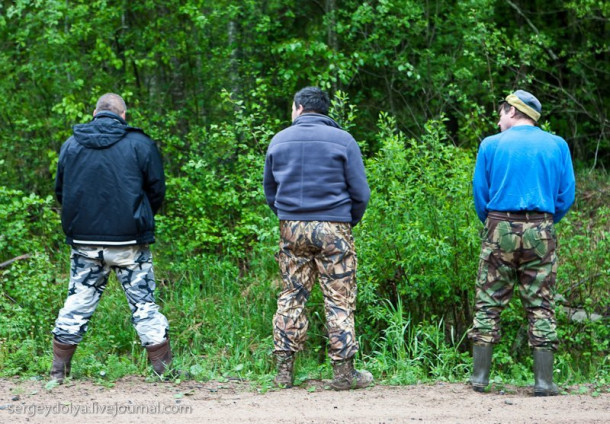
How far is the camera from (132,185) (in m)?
5.59

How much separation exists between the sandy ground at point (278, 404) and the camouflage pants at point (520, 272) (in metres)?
0.46

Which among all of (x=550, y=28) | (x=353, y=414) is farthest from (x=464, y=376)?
(x=550, y=28)

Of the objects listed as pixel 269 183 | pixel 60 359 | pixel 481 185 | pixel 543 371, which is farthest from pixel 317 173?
pixel 60 359

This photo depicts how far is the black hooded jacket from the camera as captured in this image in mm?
5559

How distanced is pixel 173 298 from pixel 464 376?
3.17 meters

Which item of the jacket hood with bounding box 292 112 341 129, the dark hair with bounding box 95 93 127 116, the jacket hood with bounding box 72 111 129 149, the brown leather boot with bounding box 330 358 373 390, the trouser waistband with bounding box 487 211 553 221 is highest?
the dark hair with bounding box 95 93 127 116

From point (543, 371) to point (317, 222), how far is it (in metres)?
1.90

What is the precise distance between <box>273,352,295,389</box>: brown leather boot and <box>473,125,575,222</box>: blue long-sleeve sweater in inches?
70.8

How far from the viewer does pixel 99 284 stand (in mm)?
5746

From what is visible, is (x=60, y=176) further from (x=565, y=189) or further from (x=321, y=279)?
(x=565, y=189)

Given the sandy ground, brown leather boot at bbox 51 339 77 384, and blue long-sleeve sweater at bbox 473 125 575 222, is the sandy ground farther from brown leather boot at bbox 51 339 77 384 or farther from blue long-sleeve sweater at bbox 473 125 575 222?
blue long-sleeve sweater at bbox 473 125 575 222

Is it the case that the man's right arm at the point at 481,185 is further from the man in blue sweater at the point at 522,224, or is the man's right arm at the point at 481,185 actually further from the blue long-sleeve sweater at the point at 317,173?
the blue long-sleeve sweater at the point at 317,173

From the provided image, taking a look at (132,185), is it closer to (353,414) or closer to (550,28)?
(353,414)

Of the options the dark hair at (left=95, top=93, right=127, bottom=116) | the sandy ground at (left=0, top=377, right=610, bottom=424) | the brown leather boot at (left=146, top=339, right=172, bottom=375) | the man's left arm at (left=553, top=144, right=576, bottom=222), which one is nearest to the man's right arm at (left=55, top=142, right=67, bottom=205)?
the dark hair at (left=95, top=93, right=127, bottom=116)
